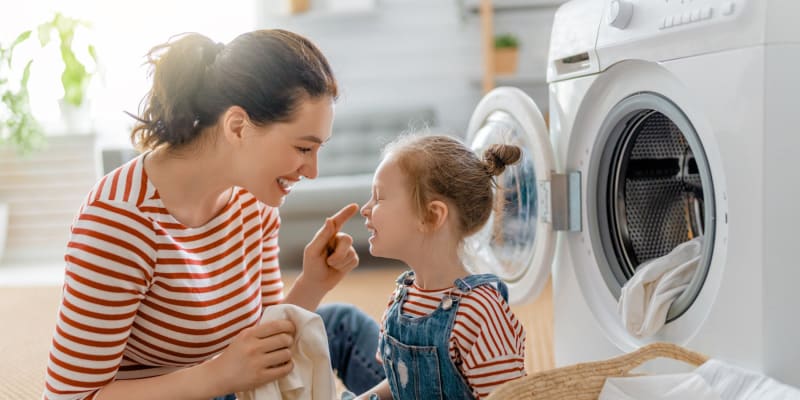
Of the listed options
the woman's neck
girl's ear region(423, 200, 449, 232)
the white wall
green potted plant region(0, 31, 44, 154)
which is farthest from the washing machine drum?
green potted plant region(0, 31, 44, 154)

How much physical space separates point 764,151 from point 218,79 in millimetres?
744

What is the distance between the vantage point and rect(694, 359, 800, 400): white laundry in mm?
986

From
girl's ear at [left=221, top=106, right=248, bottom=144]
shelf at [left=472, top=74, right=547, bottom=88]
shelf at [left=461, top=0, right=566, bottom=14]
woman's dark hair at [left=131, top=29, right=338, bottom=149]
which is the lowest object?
girl's ear at [left=221, top=106, right=248, bottom=144]

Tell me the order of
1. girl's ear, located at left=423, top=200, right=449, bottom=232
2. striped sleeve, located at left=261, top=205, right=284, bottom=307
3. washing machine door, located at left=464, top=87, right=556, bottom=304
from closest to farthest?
girl's ear, located at left=423, top=200, right=449, bottom=232 → striped sleeve, located at left=261, top=205, right=284, bottom=307 → washing machine door, located at left=464, top=87, right=556, bottom=304

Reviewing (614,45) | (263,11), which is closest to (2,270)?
(263,11)

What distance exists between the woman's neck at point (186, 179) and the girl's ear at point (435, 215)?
31 centimetres

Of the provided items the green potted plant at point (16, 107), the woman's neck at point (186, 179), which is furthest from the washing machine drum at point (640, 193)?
the green potted plant at point (16, 107)

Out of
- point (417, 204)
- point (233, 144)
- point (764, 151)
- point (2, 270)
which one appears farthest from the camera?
point (2, 270)

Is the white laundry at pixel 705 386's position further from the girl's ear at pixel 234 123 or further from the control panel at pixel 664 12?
the girl's ear at pixel 234 123

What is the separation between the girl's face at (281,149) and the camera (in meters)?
1.11

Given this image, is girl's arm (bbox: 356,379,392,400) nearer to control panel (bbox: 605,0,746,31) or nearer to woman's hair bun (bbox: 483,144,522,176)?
woman's hair bun (bbox: 483,144,522,176)

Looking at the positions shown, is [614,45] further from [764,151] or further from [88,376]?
[88,376]

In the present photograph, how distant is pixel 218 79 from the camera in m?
1.10

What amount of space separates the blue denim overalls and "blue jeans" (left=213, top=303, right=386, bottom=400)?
0.16m
